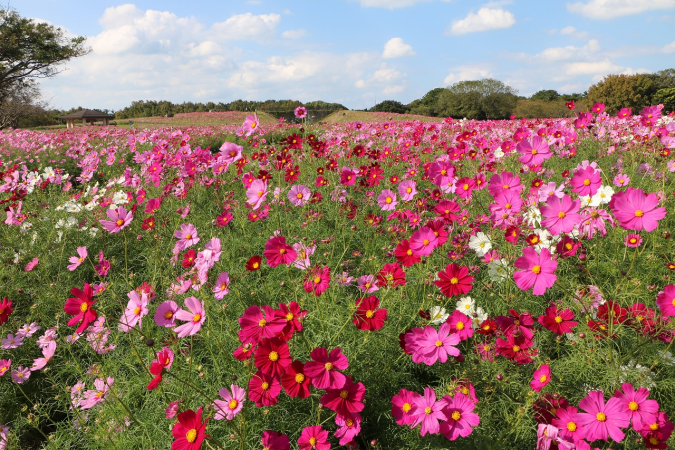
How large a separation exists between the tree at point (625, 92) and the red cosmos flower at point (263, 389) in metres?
22.7

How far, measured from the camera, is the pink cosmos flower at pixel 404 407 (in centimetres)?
112

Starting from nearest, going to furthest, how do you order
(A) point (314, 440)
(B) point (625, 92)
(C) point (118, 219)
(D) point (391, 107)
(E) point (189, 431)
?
(E) point (189, 431) → (A) point (314, 440) → (C) point (118, 219) → (B) point (625, 92) → (D) point (391, 107)

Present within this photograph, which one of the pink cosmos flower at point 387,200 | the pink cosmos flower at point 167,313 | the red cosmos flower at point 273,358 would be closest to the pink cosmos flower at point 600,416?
the red cosmos flower at point 273,358

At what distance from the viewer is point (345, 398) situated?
107 centimetres

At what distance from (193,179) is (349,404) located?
9.31 ft

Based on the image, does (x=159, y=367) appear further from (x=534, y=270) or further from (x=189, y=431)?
(x=534, y=270)

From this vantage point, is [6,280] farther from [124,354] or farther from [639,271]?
[639,271]

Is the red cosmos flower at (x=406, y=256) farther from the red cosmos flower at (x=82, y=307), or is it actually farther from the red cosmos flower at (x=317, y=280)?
the red cosmos flower at (x=82, y=307)

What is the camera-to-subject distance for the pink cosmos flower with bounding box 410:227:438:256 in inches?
56.7

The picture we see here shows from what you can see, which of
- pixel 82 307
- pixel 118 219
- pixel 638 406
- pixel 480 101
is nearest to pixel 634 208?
pixel 638 406

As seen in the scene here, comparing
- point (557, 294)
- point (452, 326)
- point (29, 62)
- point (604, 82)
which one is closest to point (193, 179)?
point (452, 326)

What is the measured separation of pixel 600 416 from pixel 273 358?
98 centimetres

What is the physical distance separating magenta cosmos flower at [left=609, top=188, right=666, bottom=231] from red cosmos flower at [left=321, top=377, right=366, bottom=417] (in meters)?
1.00

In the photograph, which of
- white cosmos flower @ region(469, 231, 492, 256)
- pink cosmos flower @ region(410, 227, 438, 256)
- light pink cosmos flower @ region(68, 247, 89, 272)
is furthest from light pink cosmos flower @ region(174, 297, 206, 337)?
white cosmos flower @ region(469, 231, 492, 256)
